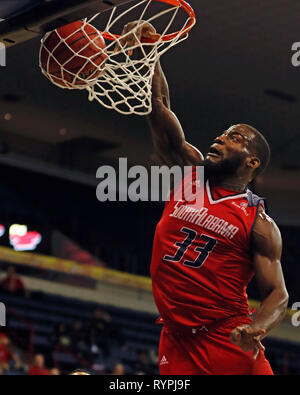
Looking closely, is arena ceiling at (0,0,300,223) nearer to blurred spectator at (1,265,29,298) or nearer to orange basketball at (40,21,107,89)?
blurred spectator at (1,265,29,298)

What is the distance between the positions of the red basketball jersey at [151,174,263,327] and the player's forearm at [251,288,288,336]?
23 cm

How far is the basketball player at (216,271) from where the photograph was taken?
3.55 meters

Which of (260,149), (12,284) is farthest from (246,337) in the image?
(12,284)

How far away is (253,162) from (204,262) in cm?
59

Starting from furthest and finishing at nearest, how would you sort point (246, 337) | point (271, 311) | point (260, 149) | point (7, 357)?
point (7, 357)
point (260, 149)
point (271, 311)
point (246, 337)

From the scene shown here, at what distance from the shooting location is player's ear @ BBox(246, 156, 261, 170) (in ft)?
12.3

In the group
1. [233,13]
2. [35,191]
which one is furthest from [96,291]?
[233,13]

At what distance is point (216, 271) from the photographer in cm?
358

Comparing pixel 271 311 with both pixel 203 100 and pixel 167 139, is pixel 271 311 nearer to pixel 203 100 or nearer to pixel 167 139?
pixel 167 139

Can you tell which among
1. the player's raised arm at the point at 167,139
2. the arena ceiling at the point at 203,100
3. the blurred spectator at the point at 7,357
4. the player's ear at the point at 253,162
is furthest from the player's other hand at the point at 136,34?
the blurred spectator at the point at 7,357

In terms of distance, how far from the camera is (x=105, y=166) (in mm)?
14414

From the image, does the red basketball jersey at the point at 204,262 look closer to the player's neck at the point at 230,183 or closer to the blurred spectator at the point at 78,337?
the player's neck at the point at 230,183

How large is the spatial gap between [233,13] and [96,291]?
24.8 feet

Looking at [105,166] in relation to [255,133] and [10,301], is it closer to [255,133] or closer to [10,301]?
[10,301]
